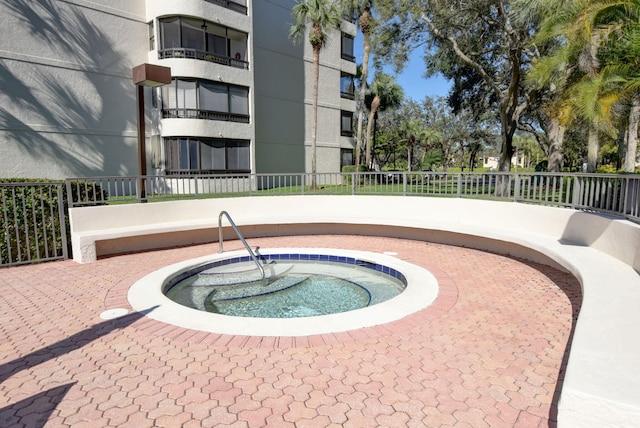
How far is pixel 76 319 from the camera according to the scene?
4.65 metres

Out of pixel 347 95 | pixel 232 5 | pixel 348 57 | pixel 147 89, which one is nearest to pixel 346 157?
pixel 347 95

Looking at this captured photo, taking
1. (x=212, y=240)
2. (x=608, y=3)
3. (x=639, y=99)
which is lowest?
(x=212, y=240)

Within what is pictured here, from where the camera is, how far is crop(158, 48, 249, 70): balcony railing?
703 inches

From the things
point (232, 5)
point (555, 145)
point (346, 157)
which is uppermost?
point (232, 5)

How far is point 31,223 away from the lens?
24.8 ft

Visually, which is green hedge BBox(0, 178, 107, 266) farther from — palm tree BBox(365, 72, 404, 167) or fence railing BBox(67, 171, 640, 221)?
palm tree BBox(365, 72, 404, 167)

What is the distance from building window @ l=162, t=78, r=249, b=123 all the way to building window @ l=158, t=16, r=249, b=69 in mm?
1278

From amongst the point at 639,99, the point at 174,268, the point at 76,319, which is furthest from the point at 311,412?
the point at 639,99

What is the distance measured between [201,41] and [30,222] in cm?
1427

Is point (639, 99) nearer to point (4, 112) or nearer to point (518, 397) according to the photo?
point (518, 397)

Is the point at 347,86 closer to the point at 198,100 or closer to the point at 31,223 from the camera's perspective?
the point at 198,100

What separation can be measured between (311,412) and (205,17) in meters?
19.4

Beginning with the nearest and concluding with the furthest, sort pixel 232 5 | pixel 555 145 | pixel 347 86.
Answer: pixel 555 145 < pixel 232 5 < pixel 347 86

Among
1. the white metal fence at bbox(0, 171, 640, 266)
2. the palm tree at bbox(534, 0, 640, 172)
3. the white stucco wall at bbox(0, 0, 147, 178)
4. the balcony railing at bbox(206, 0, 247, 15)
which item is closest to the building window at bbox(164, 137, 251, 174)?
→ the white stucco wall at bbox(0, 0, 147, 178)
